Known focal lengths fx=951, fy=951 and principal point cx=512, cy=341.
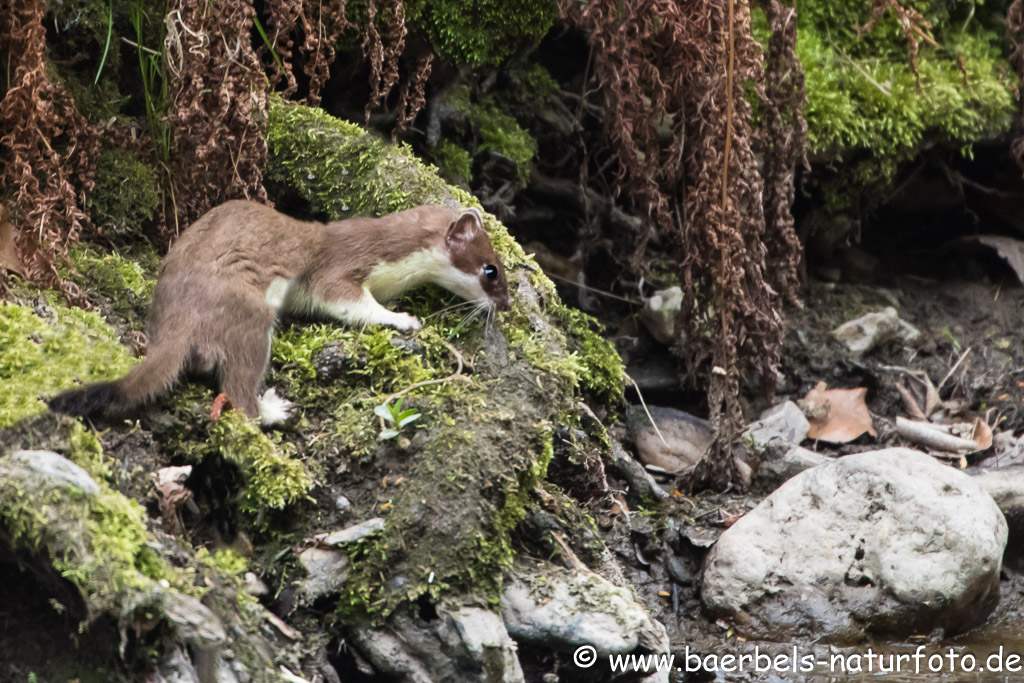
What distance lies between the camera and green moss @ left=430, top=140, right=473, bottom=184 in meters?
6.01

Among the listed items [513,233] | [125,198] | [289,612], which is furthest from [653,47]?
[289,612]

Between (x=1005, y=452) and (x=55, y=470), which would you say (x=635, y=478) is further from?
(x=55, y=470)

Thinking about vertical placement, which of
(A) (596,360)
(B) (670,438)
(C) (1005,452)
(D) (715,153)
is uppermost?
(D) (715,153)

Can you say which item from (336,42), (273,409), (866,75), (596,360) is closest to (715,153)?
(596,360)

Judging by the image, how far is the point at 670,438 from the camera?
6059mm

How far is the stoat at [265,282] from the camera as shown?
3605 millimetres

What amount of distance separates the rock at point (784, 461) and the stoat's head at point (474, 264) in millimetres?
2218

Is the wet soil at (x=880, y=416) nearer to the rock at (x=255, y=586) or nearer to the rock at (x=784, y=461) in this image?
the rock at (x=784, y=461)

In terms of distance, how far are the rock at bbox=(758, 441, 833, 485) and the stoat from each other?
2.25 m

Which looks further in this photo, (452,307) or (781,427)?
(781,427)

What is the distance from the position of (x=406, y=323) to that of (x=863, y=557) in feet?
8.25

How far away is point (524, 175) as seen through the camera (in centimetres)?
634

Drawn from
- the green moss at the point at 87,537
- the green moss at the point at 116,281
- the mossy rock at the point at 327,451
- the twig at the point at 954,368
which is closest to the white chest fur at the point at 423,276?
the mossy rock at the point at 327,451

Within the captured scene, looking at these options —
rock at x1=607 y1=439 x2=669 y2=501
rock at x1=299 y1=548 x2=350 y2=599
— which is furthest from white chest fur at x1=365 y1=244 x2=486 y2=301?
rock at x1=607 y1=439 x2=669 y2=501
